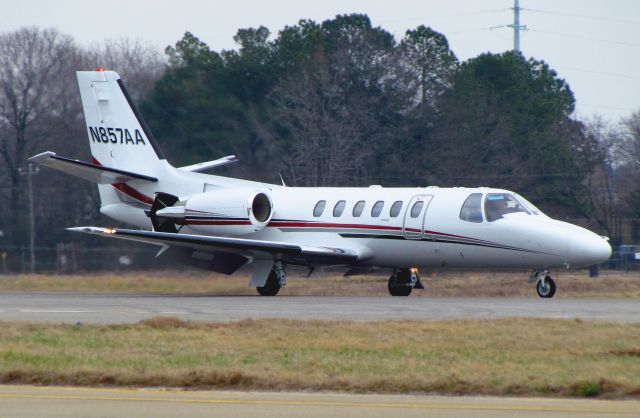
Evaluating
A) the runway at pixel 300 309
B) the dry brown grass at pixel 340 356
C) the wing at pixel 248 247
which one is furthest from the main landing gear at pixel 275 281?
the dry brown grass at pixel 340 356

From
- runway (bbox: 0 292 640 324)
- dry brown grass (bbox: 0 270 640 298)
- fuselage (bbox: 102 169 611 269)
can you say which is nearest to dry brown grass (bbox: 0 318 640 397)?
runway (bbox: 0 292 640 324)

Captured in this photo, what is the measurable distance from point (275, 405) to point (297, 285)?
69.2ft

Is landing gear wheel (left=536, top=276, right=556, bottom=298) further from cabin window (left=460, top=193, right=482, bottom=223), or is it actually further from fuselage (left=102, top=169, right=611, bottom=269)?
cabin window (left=460, top=193, right=482, bottom=223)

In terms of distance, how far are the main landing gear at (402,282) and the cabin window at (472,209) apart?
8.01ft

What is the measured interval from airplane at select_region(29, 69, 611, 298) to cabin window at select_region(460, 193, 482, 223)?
2cm

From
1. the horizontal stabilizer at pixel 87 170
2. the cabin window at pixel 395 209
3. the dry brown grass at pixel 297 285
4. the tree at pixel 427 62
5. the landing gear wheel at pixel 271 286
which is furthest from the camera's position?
the tree at pixel 427 62

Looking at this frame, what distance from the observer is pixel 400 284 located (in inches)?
1056

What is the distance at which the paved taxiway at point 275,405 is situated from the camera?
31.8ft

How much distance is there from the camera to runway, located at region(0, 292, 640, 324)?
60.0ft

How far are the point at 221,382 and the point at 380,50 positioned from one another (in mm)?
41155

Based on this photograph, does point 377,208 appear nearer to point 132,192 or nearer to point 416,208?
point 416,208

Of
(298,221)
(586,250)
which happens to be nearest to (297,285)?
(298,221)

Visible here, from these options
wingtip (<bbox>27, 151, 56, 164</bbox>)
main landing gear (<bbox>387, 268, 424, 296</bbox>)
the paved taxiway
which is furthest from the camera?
main landing gear (<bbox>387, 268, 424, 296</bbox>)

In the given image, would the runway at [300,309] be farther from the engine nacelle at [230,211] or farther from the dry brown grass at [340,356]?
the engine nacelle at [230,211]
